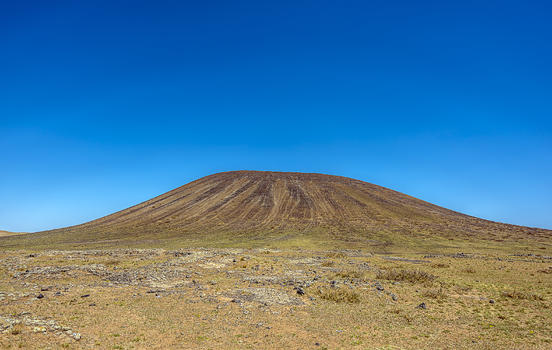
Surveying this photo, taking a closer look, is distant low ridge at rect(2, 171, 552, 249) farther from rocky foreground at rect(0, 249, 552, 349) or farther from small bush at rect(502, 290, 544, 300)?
small bush at rect(502, 290, 544, 300)

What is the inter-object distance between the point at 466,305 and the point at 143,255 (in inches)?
1210

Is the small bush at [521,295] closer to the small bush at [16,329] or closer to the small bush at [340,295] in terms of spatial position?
the small bush at [340,295]

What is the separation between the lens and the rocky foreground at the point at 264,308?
469 inches

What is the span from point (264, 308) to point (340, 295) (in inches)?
189

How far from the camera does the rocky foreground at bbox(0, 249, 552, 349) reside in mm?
11922

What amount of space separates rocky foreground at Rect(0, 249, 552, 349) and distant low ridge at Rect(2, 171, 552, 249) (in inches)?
1293

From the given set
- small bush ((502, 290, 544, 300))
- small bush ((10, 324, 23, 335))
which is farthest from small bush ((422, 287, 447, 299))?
small bush ((10, 324, 23, 335))

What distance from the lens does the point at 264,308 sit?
631 inches

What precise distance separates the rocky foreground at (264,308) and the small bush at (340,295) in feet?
0.20

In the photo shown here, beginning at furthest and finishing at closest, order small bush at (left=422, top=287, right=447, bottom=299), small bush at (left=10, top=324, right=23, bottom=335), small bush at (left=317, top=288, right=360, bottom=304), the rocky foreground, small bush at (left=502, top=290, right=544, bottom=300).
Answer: small bush at (left=422, top=287, right=447, bottom=299) < small bush at (left=502, top=290, right=544, bottom=300) < small bush at (left=317, top=288, right=360, bottom=304) < the rocky foreground < small bush at (left=10, top=324, right=23, bottom=335)

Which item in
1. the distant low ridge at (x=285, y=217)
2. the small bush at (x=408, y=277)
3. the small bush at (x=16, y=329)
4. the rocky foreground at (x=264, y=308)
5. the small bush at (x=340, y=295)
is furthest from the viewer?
the distant low ridge at (x=285, y=217)

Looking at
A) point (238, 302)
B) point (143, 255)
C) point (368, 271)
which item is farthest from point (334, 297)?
point (143, 255)

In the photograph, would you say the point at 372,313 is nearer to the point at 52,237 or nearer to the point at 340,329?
the point at 340,329

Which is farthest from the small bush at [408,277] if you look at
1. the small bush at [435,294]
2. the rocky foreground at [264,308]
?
the small bush at [435,294]
